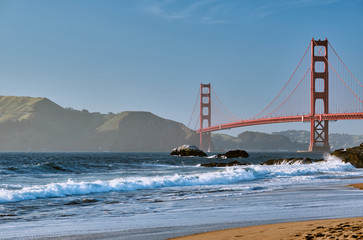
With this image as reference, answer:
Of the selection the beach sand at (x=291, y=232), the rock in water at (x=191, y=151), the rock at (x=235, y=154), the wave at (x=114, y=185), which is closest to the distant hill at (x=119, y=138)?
the rock in water at (x=191, y=151)

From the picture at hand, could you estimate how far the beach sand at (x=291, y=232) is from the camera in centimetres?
562

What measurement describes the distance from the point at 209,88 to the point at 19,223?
113 metres

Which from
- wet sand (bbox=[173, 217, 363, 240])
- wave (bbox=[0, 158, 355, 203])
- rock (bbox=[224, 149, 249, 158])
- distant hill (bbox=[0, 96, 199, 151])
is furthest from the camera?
distant hill (bbox=[0, 96, 199, 151])

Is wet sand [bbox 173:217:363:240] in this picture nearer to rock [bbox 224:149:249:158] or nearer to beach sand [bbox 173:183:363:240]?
beach sand [bbox 173:183:363:240]

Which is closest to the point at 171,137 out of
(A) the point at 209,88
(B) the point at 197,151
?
(A) the point at 209,88

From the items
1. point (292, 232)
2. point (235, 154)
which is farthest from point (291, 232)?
point (235, 154)

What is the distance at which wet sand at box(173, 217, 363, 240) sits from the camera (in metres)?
5.62

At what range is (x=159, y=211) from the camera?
32.0 feet

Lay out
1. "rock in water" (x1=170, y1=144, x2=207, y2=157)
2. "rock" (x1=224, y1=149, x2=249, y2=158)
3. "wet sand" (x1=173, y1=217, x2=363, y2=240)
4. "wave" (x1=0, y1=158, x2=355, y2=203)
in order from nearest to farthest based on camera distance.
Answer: "wet sand" (x1=173, y1=217, x2=363, y2=240), "wave" (x1=0, y1=158, x2=355, y2=203), "rock" (x1=224, y1=149, x2=249, y2=158), "rock in water" (x1=170, y1=144, x2=207, y2=157)

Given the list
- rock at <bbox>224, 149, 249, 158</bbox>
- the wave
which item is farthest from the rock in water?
the wave

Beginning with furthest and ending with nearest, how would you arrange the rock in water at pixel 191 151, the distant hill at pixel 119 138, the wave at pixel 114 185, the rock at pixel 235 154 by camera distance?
1. the distant hill at pixel 119 138
2. the rock in water at pixel 191 151
3. the rock at pixel 235 154
4. the wave at pixel 114 185

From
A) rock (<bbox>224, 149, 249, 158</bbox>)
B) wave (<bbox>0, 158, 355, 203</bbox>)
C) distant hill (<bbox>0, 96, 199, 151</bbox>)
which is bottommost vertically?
wave (<bbox>0, 158, 355, 203</bbox>)

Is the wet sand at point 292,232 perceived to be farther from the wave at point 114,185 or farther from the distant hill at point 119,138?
the distant hill at point 119,138

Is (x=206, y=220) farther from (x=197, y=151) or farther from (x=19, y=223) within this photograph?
(x=197, y=151)
